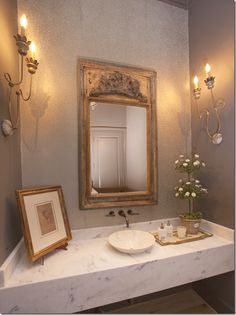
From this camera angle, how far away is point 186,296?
168 cm

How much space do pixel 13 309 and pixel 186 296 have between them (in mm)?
1539

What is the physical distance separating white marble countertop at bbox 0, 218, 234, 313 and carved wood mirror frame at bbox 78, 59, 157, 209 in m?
0.36

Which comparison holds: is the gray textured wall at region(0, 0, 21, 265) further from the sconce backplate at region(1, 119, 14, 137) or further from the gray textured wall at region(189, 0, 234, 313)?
the gray textured wall at region(189, 0, 234, 313)

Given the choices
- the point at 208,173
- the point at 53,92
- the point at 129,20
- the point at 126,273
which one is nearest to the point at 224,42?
the point at 129,20

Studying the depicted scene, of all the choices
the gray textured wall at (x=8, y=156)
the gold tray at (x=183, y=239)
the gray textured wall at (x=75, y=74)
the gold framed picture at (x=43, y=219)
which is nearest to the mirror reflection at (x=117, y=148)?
the gray textured wall at (x=75, y=74)

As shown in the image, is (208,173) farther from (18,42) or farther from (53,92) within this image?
(18,42)

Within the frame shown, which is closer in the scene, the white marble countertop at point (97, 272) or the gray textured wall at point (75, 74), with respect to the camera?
the white marble countertop at point (97, 272)

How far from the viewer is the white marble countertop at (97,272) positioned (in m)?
0.93

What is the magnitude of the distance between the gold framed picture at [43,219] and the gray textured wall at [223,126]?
127 cm

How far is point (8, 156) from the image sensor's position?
1085mm

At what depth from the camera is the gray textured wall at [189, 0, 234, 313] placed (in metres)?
1.38

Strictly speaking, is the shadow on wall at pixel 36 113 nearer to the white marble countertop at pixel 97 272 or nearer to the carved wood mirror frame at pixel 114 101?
the carved wood mirror frame at pixel 114 101

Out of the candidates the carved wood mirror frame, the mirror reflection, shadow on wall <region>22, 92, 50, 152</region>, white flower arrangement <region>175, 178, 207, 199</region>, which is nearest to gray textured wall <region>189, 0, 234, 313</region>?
white flower arrangement <region>175, 178, 207, 199</region>

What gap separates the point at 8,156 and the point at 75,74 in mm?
851
